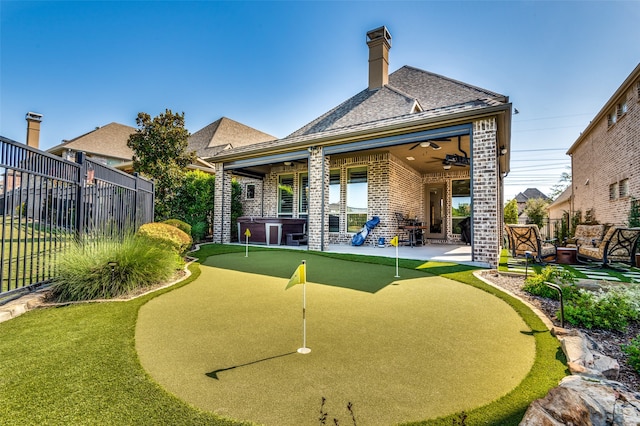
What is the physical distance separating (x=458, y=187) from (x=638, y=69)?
254 inches

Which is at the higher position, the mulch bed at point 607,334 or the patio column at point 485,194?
the patio column at point 485,194

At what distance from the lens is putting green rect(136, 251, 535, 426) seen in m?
1.75

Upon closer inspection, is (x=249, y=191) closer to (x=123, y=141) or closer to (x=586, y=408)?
(x=123, y=141)

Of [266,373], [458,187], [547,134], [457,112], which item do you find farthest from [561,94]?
[547,134]

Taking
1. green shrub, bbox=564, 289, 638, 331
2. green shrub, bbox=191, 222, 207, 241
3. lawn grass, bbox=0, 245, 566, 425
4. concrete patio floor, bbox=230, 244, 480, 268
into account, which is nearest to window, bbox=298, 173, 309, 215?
concrete patio floor, bbox=230, 244, 480, 268

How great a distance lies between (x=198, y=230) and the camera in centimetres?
1191

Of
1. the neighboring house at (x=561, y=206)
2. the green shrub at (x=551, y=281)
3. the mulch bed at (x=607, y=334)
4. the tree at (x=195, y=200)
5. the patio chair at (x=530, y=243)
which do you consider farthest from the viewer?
the neighboring house at (x=561, y=206)

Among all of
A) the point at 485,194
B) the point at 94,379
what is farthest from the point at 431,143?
the point at 94,379

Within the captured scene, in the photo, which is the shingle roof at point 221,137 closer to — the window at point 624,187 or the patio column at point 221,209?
the patio column at point 221,209

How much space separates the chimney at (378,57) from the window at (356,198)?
499 cm

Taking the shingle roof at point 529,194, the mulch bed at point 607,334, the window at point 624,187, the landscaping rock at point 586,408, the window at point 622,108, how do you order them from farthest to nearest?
the shingle roof at point 529,194
the window at point 622,108
the window at point 624,187
the mulch bed at point 607,334
the landscaping rock at point 586,408

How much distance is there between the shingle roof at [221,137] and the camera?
19741 mm

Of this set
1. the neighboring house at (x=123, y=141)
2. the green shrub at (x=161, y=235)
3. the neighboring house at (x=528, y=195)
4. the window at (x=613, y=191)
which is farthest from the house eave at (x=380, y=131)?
the neighboring house at (x=528, y=195)

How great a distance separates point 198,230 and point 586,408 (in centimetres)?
1224
